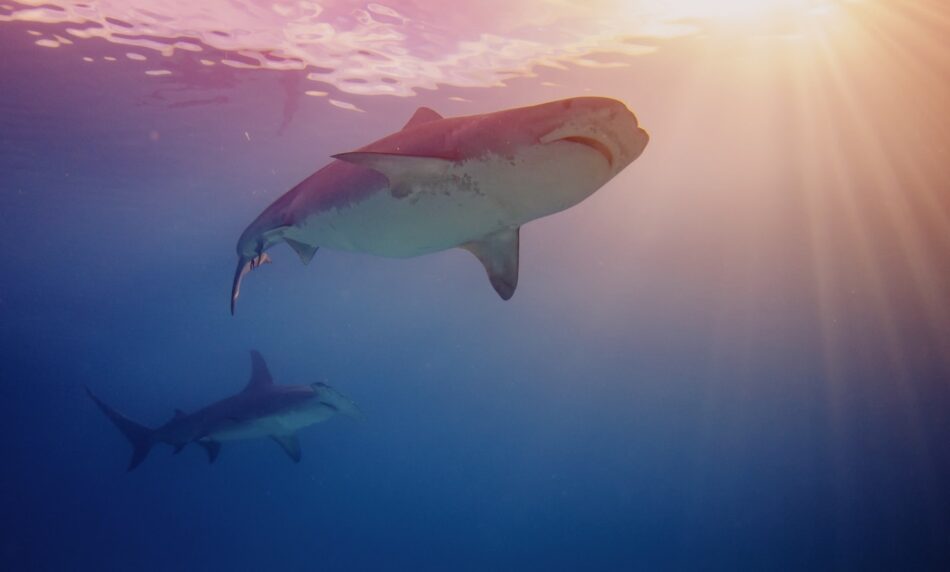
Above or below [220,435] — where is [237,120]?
above

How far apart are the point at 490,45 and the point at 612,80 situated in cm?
396

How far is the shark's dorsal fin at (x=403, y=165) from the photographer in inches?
118

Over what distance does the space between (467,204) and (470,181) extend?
0.75 ft

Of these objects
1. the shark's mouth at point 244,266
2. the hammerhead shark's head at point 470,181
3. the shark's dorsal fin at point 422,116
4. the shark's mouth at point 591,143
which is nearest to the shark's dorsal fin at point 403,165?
the hammerhead shark's head at point 470,181

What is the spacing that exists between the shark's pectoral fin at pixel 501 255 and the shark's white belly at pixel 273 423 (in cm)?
899

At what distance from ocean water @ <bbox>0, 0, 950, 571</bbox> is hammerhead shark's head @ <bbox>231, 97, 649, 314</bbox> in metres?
7.81

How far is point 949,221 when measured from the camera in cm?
1861

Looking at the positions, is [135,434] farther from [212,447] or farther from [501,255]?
[501,255]

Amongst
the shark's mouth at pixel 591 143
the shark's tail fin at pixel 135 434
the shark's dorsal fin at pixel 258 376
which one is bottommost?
the shark's tail fin at pixel 135 434

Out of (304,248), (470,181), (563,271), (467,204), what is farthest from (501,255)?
(563,271)

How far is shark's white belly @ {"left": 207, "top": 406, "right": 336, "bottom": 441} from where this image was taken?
1202 cm

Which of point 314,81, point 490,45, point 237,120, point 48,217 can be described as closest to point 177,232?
point 48,217

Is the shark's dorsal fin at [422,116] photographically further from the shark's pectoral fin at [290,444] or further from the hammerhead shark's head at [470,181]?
the shark's pectoral fin at [290,444]

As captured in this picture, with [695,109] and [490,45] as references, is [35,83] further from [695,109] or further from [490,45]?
[695,109]
